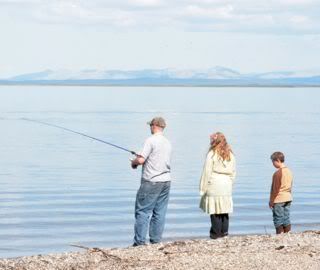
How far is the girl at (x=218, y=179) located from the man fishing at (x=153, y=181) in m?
0.47

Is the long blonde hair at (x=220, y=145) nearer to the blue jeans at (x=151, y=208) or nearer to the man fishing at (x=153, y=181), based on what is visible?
the man fishing at (x=153, y=181)

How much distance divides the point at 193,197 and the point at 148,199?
956 centimetres

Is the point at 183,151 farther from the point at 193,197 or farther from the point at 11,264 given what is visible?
the point at 11,264

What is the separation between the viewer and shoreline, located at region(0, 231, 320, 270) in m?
10.0

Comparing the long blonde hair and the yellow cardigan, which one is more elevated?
the long blonde hair

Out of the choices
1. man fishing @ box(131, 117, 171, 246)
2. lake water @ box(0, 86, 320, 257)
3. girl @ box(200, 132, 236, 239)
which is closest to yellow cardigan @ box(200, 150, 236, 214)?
girl @ box(200, 132, 236, 239)

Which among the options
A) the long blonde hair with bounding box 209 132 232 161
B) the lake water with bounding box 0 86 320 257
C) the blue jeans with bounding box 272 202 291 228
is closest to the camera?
the long blonde hair with bounding box 209 132 232 161

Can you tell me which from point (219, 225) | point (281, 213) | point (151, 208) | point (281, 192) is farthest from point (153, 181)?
point (281, 213)

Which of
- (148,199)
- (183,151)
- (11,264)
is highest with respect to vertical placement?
(183,151)

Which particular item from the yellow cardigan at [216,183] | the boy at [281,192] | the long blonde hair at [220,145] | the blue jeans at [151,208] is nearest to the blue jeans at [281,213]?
the boy at [281,192]

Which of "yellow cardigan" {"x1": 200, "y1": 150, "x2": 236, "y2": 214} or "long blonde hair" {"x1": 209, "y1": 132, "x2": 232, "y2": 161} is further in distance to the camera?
"yellow cardigan" {"x1": 200, "y1": 150, "x2": 236, "y2": 214}

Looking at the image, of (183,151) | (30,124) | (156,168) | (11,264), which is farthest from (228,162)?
(30,124)

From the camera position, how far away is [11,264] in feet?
34.2

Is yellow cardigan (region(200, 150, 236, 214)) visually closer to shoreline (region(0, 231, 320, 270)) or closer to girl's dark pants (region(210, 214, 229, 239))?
girl's dark pants (region(210, 214, 229, 239))
